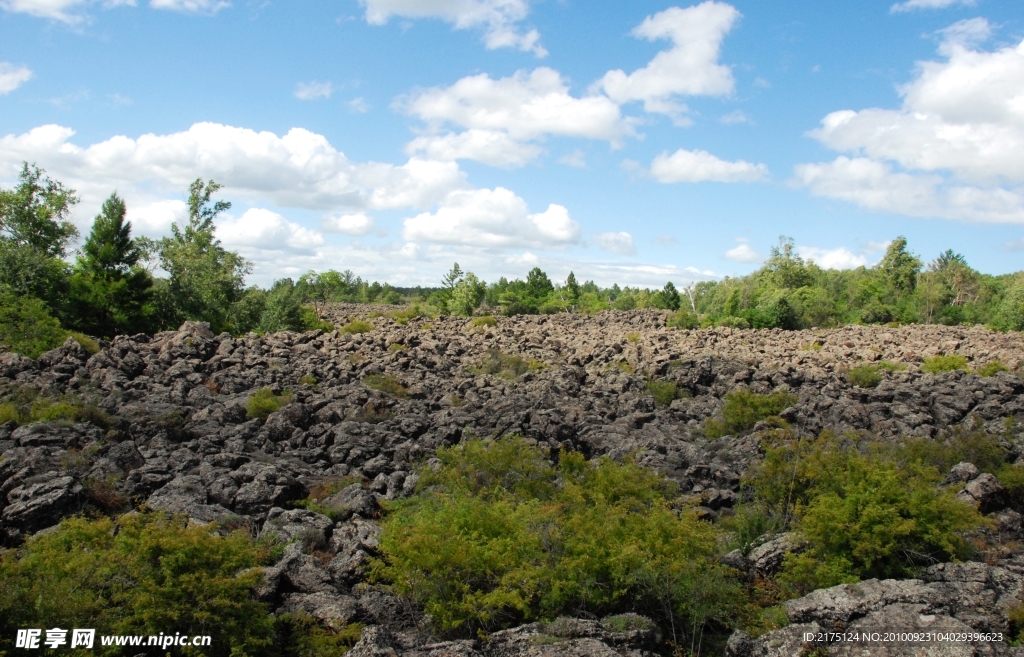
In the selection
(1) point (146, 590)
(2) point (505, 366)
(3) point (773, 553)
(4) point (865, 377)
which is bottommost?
(3) point (773, 553)

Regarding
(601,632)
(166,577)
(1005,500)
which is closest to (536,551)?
(601,632)

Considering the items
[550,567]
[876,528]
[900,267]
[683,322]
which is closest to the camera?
[550,567]

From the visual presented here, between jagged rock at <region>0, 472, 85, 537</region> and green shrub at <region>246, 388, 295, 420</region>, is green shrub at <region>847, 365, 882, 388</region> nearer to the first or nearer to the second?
green shrub at <region>246, 388, 295, 420</region>

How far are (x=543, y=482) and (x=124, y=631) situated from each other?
458 inches

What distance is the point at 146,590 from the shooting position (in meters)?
11.6

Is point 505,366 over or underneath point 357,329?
underneath

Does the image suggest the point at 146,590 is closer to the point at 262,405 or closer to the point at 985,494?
the point at 262,405

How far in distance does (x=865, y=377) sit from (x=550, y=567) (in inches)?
1317

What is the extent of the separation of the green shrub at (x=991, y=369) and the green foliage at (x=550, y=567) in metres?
34.1

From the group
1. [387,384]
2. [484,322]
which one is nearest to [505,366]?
[387,384]

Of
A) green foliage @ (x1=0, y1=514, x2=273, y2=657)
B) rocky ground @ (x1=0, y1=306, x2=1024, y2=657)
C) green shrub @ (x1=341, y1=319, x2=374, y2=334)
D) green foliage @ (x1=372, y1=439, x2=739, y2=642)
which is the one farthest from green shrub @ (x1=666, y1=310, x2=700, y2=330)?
green foliage @ (x1=0, y1=514, x2=273, y2=657)

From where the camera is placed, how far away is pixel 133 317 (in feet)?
162

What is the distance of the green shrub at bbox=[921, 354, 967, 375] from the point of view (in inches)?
1727

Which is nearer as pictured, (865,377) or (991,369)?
(865,377)
